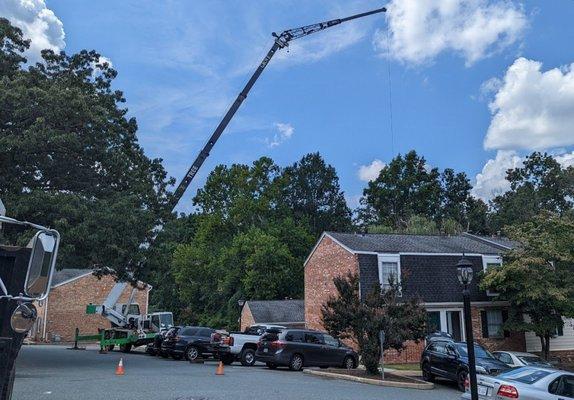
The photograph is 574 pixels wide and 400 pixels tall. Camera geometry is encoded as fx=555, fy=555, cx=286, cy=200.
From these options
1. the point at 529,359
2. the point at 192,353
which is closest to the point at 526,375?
the point at 529,359

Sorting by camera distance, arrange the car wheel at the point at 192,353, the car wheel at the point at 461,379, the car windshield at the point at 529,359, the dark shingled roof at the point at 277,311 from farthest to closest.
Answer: the dark shingled roof at the point at 277,311 < the car wheel at the point at 192,353 < the car windshield at the point at 529,359 < the car wheel at the point at 461,379

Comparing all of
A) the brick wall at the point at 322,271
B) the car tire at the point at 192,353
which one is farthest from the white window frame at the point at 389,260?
the car tire at the point at 192,353

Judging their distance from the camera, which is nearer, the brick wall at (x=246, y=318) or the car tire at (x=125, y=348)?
the car tire at (x=125, y=348)

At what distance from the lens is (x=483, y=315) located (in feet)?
97.0

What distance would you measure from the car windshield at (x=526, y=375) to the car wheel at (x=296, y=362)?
11.7 meters

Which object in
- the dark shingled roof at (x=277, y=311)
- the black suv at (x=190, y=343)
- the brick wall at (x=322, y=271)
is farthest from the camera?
the dark shingled roof at (x=277, y=311)

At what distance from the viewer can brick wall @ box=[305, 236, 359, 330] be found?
2862 centimetres

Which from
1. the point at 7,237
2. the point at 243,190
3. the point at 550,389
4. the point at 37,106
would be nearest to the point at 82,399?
the point at 7,237

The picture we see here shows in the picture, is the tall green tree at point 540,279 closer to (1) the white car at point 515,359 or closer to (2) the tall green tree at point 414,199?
(1) the white car at point 515,359

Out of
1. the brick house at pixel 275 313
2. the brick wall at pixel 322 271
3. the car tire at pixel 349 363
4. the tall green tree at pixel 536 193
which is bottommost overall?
the car tire at pixel 349 363

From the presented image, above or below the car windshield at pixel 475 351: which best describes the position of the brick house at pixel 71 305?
above

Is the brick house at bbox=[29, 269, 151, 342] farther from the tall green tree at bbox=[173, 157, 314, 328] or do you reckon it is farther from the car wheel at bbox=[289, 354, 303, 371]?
the car wheel at bbox=[289, 354, 303, 371]

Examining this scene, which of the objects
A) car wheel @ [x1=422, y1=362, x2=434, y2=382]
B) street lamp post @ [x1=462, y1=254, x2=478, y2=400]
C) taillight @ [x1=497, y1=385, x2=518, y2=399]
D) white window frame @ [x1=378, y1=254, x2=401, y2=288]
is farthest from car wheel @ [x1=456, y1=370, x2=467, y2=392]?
white window frame @ [x1=378, y1=254, x2=401, y2=288]

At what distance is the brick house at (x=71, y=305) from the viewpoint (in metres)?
49.6
